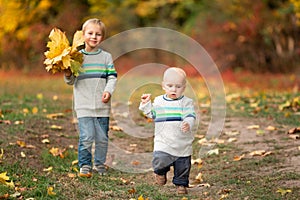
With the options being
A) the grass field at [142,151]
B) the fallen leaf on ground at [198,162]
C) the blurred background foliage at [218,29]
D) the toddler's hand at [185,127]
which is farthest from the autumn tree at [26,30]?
the toddler's hand at [185,127]

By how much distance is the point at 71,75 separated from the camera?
5.56 m

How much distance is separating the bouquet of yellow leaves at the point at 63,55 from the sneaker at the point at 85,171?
918 millimetres

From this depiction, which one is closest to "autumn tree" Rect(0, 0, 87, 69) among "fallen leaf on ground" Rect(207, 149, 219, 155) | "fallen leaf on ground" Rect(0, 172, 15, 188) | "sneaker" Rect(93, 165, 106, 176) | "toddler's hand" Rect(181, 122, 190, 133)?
"fallen leaf on ground" Rect(207, 149, 219, 155)

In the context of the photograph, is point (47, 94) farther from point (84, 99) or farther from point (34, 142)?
point (84, 99)

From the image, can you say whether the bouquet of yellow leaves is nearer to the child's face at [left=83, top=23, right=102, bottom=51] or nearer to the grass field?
the child's face at [left=83, top=23, right=102, bottom=51]

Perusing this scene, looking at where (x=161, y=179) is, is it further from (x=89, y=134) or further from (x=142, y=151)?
(x=142, y=151)

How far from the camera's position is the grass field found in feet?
16.3

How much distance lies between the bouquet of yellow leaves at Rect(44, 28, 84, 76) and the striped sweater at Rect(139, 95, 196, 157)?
0.80m

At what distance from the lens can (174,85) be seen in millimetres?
5113

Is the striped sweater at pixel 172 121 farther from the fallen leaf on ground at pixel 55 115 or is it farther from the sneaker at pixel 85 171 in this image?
the fallen leaf on ground at pixel 55 115

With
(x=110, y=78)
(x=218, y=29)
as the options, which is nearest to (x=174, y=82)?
(x=110, y=78)

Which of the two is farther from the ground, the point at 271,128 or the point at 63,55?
the point at 63,55

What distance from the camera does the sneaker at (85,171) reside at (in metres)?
5.50

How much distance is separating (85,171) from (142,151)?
1524 millimetres
